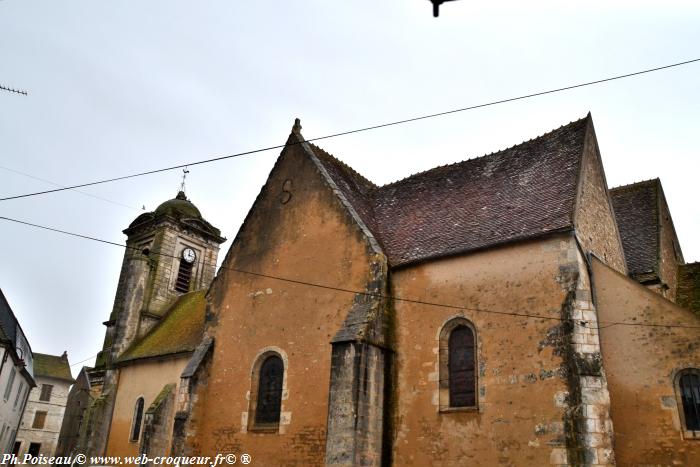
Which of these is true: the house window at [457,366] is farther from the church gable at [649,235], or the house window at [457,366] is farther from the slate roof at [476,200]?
the church gable at [649,235]

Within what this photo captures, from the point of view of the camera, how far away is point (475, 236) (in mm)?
13930

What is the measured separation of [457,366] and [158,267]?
20733 mm

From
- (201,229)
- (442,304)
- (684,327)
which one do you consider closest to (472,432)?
(442,304)

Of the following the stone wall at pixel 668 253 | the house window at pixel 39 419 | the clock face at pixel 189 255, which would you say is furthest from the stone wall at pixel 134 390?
the house window at pixel 39 419

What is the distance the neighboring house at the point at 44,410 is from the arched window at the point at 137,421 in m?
25.9

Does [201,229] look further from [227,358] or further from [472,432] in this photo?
[472,432]

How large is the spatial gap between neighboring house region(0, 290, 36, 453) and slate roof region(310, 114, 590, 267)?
17.8 m

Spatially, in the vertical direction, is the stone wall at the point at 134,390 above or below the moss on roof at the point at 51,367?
below

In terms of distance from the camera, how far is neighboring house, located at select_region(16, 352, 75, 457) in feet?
141

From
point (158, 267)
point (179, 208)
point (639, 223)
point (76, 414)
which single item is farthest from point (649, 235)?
point (76, 414)

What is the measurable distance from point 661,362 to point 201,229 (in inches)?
1007

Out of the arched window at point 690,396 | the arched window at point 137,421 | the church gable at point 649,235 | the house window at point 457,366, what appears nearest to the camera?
the arched window at point 690,396

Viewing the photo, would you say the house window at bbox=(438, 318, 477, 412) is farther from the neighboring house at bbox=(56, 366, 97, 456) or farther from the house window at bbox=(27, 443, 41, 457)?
the house window at bbox=(27, 443, 41, 457)

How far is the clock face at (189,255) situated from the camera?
31419 millimetres
